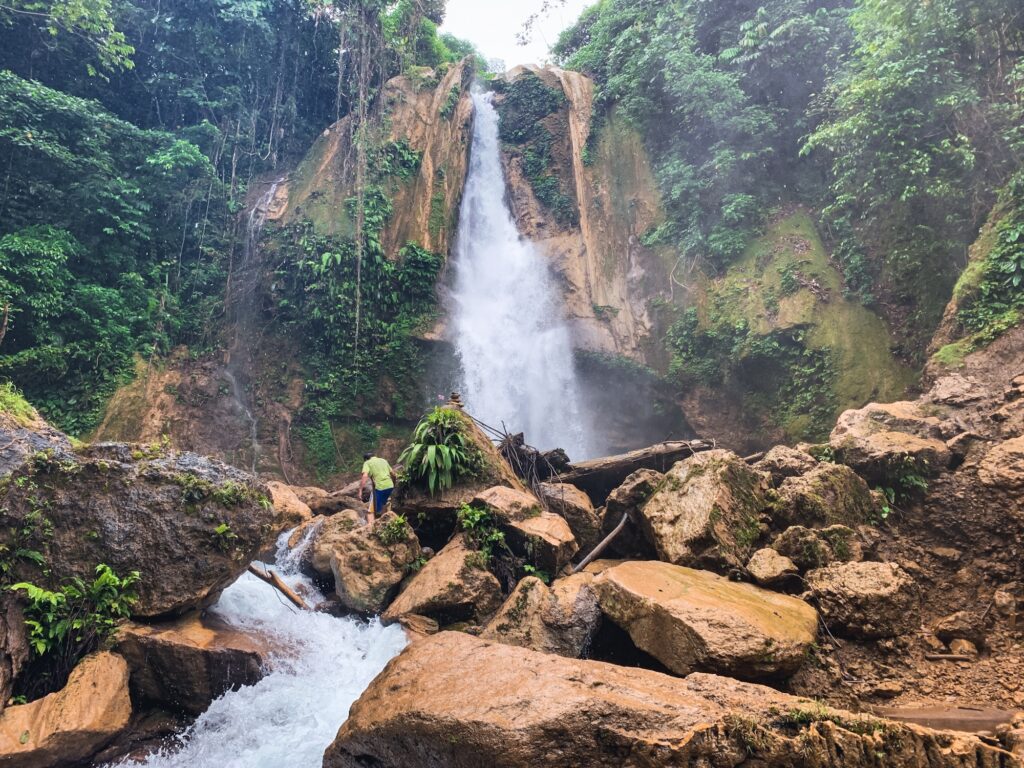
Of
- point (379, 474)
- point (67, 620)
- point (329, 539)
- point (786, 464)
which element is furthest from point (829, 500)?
point (67, 620)

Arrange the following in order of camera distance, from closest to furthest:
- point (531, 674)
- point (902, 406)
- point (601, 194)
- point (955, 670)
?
point (531, 674), point (955, 670), point (902, 406), point (601, 194)

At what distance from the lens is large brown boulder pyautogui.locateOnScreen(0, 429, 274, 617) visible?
5.41 metres

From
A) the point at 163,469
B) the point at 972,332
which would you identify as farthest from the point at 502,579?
the point at 972,332

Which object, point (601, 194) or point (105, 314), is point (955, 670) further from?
point (105, 314)

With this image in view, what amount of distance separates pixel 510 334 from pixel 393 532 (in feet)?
33.7

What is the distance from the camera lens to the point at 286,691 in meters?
5.44

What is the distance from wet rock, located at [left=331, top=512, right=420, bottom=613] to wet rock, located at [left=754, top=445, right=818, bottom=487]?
532 centimetres

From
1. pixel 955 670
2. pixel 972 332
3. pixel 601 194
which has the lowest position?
pixel 955 670

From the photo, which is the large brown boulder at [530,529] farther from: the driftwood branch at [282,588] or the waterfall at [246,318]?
the waterfall at [246,318]

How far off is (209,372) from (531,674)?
15265mm

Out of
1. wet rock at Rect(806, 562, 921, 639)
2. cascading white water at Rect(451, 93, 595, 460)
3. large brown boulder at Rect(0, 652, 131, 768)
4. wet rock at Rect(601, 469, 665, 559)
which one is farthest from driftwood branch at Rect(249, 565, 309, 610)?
cascading white water at Rect(451, 93, 595, 460)

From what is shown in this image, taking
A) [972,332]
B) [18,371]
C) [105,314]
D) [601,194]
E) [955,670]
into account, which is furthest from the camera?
[601,194]

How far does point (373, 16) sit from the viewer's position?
18.6m

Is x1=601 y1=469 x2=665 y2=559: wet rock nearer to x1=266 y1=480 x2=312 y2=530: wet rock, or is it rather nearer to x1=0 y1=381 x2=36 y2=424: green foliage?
x1=266 y1=480 x2=312 y2=530: wet rock
